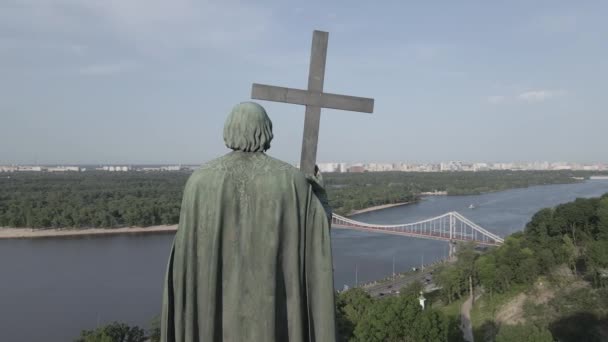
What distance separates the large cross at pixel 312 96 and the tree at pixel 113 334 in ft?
23.8

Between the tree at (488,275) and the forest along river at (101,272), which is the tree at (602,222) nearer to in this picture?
the tree at (488,275)

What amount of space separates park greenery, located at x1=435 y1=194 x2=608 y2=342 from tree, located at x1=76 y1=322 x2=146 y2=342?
636 cm

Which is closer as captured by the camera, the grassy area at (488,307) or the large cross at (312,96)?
the large cross at (312,96)

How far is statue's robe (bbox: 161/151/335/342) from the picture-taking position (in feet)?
3.64

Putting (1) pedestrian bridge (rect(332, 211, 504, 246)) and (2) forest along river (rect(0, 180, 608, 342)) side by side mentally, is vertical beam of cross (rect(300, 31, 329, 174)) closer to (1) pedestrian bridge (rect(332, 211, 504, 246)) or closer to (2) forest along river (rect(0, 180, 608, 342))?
(2) forest along river (rect(0, 180, 608, 342))

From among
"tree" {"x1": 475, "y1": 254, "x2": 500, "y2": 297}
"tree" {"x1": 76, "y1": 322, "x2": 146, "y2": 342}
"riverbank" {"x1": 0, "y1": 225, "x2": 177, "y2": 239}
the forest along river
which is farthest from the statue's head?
"riverbank" {"x1": 0, "y1": 225, "x2": 177, "y2": 239}

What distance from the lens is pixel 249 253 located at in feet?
3.67

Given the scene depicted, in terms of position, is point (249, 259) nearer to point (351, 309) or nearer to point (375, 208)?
point (351, 309)

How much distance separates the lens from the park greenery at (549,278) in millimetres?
9642

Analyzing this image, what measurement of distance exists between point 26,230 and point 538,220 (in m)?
26.6

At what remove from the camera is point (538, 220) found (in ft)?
55.6

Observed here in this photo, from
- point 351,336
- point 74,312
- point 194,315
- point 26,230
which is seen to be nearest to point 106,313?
point 74,312

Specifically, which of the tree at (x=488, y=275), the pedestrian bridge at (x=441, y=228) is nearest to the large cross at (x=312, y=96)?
the tree at (x=488, y=275)

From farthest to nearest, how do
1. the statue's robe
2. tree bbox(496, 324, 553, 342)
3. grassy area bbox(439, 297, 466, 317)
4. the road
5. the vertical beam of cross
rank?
the road → grassy area bbox(439, 297, 466, 317) → tree bbox(496, 324, 553, 342) → the vertical beam of cross → the statue's robe
